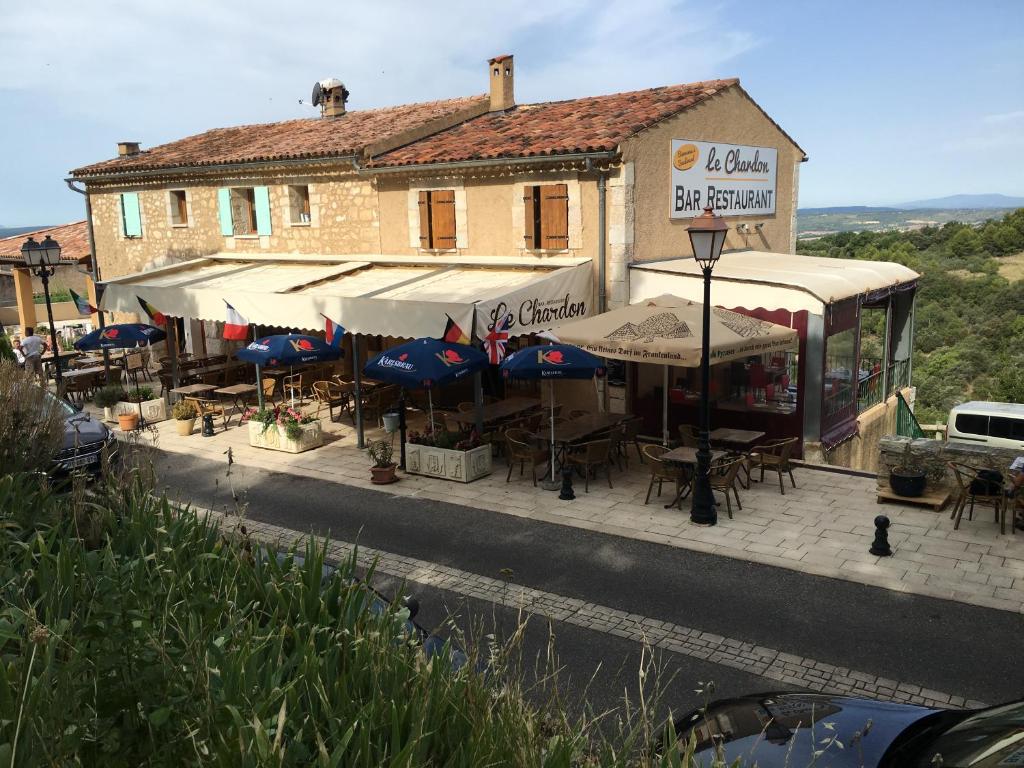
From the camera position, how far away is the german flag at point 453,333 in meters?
13.0

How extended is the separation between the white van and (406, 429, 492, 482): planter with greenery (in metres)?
10.0

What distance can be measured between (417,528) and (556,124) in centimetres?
882

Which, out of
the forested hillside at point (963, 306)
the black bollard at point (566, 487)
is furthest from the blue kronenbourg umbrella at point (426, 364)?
the forested hillside at point (963, 306)

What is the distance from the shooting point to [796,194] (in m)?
20.2

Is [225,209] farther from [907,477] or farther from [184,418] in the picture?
[907,477]

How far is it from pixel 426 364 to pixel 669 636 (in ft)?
19.0

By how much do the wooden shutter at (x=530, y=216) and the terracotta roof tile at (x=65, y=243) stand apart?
1733cm

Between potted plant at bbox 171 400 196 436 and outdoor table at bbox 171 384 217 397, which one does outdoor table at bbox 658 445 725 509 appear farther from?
outdoor table at bbox 171 384 217 397

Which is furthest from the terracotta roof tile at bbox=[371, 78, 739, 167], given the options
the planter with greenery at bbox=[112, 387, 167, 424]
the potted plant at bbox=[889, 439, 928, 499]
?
the planter with greenery at bbox=[112, 387, 167, 424]

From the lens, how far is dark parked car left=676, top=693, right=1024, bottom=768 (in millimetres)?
4090

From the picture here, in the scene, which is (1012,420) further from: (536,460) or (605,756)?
(605,756)

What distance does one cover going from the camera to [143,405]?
1778 cm

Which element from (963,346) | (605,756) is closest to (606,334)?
(605,756)

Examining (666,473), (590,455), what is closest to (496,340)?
(590,455)
